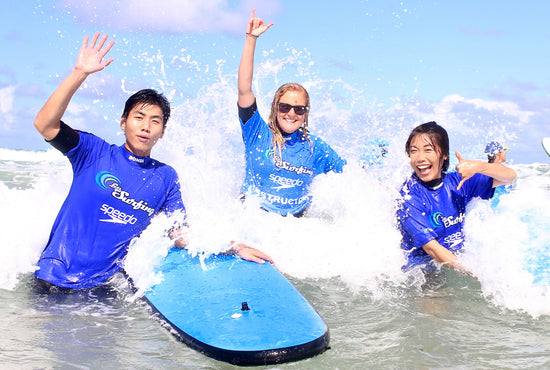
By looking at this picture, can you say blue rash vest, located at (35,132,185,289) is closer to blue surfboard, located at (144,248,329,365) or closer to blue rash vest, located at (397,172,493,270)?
blue surfboard, located at (144,248,329,365)

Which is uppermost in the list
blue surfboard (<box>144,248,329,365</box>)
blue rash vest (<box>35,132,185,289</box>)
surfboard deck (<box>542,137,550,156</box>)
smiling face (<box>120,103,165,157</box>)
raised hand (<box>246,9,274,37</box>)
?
raised hand (<box>246,9,274,37</box>)

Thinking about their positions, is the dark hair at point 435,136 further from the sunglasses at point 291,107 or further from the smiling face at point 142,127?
the smiling face at point 142,127

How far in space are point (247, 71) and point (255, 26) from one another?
448 mm

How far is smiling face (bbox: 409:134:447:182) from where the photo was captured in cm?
418

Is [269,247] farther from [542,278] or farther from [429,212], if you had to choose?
[542,278]

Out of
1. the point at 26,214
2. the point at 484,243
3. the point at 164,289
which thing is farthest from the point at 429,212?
the point at 26,214

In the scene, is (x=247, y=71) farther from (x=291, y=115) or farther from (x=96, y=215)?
(x=96, y=215)

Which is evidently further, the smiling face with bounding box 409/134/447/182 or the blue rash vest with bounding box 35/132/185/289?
the smiling face with bounding box 409/134/447/182

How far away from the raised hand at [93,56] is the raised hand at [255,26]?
5.56 ft

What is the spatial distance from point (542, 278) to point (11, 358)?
3.76 m

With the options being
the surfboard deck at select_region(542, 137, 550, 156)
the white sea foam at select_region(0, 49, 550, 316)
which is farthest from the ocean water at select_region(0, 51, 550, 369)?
the surfboard deck at select_region(542, 137, 550, 156)

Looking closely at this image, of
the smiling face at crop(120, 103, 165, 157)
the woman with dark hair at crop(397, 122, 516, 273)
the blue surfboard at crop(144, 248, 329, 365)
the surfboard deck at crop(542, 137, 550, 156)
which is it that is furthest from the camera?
the surfboard deck at crop(542, 137, 550, 156)

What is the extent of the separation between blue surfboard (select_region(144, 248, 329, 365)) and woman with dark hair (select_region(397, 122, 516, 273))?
1.33 metres

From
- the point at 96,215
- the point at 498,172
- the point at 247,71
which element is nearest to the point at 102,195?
the point at 96,215
